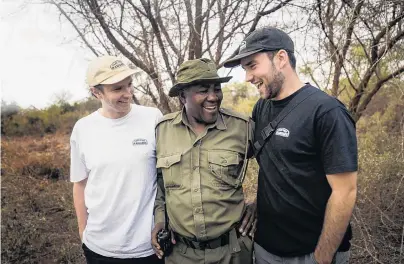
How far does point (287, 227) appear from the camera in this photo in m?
1.99

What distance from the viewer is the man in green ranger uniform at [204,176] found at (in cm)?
214

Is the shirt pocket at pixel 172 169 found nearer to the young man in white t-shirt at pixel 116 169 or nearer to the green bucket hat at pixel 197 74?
the young man in white t-shirt at pixel 116 169

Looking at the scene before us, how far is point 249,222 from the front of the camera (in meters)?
2.21

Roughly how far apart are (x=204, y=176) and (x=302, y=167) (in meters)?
0.61

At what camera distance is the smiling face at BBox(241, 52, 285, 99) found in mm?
1999

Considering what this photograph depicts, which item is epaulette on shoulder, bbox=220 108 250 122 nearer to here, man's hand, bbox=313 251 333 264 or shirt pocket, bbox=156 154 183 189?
shirt pocket, bbox=156 154 183 189

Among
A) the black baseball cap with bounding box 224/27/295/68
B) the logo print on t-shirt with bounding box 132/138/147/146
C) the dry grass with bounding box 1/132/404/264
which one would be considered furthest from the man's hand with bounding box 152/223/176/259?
the dry grass with bounding box 1/132/404/264

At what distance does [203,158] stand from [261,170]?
14.6 inches

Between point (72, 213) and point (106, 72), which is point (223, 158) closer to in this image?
point (106, 72)

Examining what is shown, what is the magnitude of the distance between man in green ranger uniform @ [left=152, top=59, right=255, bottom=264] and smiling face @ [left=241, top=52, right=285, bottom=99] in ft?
0.97

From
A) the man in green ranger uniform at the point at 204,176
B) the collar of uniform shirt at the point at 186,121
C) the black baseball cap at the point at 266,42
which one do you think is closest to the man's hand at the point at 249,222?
the man in green ranger uniform at the point at 204,176

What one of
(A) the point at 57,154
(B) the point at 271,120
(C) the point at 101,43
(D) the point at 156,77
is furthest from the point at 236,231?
(A) the point at 57,154

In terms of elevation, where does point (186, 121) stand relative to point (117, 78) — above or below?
below

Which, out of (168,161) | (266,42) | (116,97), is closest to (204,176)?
(168,161)
